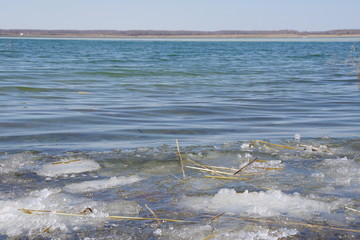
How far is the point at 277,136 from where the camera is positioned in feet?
17.3

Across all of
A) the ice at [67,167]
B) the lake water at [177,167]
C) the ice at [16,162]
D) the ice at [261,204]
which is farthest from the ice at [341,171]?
the ice at [16,162]

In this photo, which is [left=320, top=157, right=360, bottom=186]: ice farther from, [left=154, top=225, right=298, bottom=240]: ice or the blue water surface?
the blue water surface

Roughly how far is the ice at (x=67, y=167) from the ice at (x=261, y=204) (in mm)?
1132

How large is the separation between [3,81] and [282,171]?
9.98 metres

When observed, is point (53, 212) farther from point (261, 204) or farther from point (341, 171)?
point (341, 171)

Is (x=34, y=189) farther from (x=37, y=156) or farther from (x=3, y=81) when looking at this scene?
(x=3, y=81)

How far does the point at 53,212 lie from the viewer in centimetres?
258

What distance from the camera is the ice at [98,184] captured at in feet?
10.2

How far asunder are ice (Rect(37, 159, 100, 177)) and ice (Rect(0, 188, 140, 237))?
52 centimetres

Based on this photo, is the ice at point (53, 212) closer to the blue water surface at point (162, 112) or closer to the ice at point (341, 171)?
the ice at point (341, 171)

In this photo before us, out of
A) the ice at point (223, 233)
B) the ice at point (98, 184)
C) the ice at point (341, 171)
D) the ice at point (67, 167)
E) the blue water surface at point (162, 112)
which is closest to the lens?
the ice at point (223, 233)

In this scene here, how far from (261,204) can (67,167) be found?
1.71 metres

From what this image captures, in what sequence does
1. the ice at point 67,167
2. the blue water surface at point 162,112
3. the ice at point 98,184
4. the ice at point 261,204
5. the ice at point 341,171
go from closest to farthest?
the ice at point 261,204, the ice at point 98,184, the ice at point 341,171, the ice at point 67,167, the blue water surface at point 162,112

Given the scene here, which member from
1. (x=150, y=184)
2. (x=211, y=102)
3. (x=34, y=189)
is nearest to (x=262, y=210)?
(x=150, y=184)
